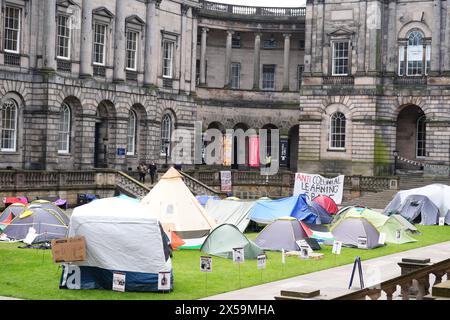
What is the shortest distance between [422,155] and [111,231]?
4392cm

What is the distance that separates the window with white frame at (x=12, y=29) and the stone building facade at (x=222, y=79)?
0.18ft

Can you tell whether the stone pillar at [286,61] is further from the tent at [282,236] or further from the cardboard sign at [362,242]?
the tent at [282,236]

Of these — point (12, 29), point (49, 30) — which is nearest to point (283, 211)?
point (49, 30)

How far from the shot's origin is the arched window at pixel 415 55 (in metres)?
61.6

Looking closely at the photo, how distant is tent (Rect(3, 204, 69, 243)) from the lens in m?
31.7

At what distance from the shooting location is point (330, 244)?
34.1m

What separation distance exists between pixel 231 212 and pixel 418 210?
453 inches

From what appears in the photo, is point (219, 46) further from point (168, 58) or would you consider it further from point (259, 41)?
point (168, 58)

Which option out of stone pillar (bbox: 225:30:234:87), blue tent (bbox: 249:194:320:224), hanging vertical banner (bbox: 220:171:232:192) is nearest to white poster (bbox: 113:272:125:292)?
blue tent (bbox: 249:194:320:224)

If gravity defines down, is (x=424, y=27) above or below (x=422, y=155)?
above

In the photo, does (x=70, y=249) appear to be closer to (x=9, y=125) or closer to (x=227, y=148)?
(x=9, y=125)

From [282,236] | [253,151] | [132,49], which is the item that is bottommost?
[282,236]

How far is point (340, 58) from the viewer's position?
210ft
